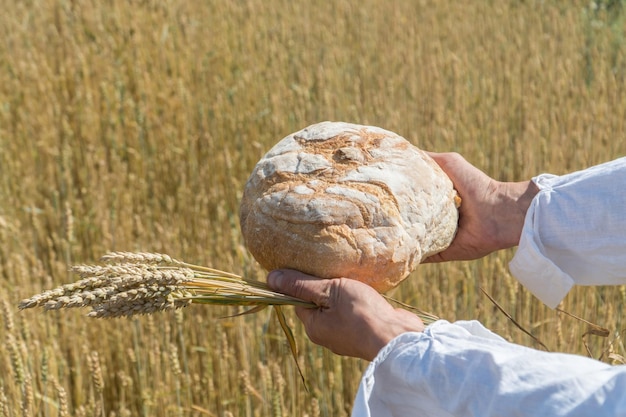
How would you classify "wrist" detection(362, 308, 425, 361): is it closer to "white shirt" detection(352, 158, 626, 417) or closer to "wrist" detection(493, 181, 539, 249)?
"white shirt" detection(352, 158, 626, 417)

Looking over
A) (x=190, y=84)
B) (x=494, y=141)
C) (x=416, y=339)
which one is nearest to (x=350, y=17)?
(x=190, y=84)

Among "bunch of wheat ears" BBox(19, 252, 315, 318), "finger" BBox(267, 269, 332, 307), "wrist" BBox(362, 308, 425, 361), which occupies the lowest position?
"wrist" BBox(362, 308, 425, 361)

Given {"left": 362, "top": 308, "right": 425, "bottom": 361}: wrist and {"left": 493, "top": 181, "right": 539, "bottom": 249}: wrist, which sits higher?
{"left": 493, "top": 181, "right": 539, "bottom": 249}: wrist

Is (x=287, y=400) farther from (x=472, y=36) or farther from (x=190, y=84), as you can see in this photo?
(x=472, y=36)

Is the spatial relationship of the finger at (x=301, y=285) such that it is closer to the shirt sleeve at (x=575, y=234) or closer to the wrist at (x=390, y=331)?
the wrist at (x=390, y=331)

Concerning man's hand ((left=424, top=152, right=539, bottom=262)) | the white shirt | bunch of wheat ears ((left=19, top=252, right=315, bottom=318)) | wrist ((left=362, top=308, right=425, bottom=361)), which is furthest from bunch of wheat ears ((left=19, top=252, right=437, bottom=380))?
man's hand ((left=424, top=152, right=539, bottom=262))

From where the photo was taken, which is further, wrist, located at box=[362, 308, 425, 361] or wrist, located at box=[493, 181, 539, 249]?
wrist, located at box=[493, 181, 539, 249]

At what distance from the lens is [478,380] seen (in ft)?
3.93

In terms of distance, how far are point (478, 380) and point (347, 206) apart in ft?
1.79

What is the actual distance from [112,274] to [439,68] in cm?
319

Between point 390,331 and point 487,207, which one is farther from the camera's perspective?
point 487,207

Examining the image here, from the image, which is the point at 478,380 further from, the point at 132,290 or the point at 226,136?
the point at 226,136

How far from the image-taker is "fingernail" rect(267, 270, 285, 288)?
1624 mm

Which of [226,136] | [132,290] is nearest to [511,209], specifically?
[132,290]
